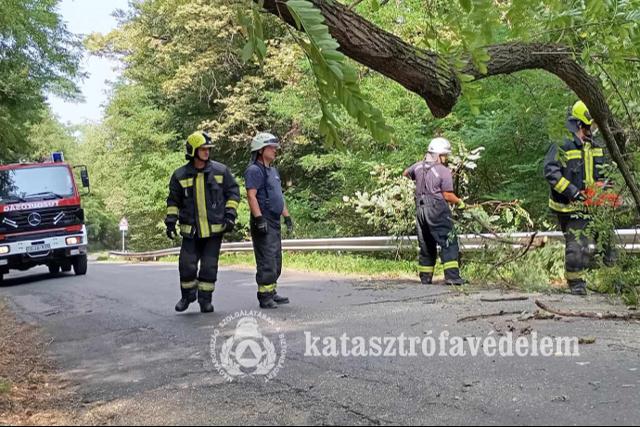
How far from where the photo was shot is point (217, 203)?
659cm

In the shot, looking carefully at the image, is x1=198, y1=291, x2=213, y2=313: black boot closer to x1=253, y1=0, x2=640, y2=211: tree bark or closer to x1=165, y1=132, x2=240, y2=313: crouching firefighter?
x1=165, y1=132, x2=240, y2=313: crouching firefighter

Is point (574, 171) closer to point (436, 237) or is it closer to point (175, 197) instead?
point (436, 237)

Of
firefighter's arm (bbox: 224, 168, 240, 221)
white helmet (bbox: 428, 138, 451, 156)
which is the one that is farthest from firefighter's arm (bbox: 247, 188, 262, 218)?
white helmet (bbox: 428, 138, 451, 156)

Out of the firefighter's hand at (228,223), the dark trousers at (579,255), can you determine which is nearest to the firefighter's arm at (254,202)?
the firefighter's hand at (228,223)

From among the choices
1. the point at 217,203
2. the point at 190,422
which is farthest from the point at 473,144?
the point at 190,422

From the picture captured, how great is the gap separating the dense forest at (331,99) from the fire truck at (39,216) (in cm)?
96

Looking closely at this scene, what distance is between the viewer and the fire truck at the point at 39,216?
13.3m

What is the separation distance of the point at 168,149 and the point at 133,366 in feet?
86.4

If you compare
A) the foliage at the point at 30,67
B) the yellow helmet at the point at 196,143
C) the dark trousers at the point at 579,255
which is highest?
the foliage at the point at 30,67

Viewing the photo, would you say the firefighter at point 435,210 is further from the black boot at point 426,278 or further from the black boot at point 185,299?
the black boot at point 185,299

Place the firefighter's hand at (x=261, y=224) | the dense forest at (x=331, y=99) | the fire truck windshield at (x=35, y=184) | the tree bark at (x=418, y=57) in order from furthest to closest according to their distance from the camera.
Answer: the fire truck windshield at (x=35, y=184) < the firefighter's hand at (x=261, y=224) < the tree bark at (x=418, y=57) < the dense forest at (x=331, y=99)

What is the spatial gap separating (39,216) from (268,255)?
8928 millimetres

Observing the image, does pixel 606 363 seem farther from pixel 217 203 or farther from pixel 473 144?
pixel 473 144

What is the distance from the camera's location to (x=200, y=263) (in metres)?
6.69
